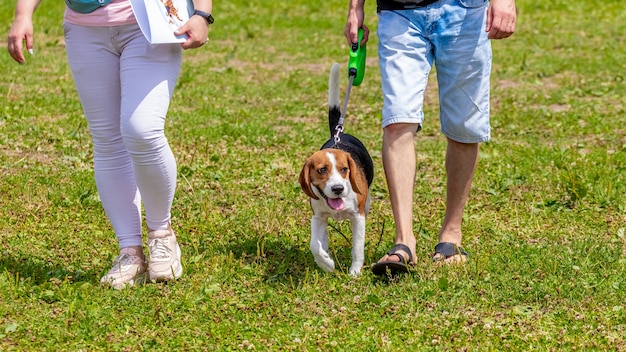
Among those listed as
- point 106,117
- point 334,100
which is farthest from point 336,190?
point 106,117

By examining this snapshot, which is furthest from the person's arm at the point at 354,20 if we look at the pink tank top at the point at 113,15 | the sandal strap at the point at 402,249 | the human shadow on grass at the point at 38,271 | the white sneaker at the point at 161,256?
the human shadow on grass at the point at 38,271

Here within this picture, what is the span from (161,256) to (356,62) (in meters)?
1.38

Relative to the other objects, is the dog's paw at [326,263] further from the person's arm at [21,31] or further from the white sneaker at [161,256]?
the person's arm at [21,31]

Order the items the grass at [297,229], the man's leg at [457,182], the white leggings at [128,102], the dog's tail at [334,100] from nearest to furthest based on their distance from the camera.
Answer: the grass at [297,229]
the white leggings at [128,102]
the man's leg at [457,182]
the dog's tail at [334,100]

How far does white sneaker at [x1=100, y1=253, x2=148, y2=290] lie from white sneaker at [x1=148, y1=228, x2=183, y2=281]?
0.09 m

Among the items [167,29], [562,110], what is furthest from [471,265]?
[562,110]

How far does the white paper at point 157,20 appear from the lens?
454cm

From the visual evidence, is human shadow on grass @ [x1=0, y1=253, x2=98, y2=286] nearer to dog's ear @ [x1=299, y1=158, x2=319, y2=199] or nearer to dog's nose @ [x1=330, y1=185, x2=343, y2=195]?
dog's ear @ [x1=299, y1=158, x2=319, y2=199]

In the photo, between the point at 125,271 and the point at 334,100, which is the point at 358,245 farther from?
the point at 125,271

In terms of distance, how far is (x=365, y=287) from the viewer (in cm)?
502

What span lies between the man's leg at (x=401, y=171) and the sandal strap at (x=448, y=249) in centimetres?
33

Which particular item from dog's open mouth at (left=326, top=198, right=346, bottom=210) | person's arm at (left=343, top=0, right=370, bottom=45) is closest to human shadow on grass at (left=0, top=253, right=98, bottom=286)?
dog's open mouth at (left=326, top=198, right=346, bottom=210)

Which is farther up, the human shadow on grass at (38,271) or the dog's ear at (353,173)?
the dog's ear at (353,173)

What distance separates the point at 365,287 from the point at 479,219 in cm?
156
